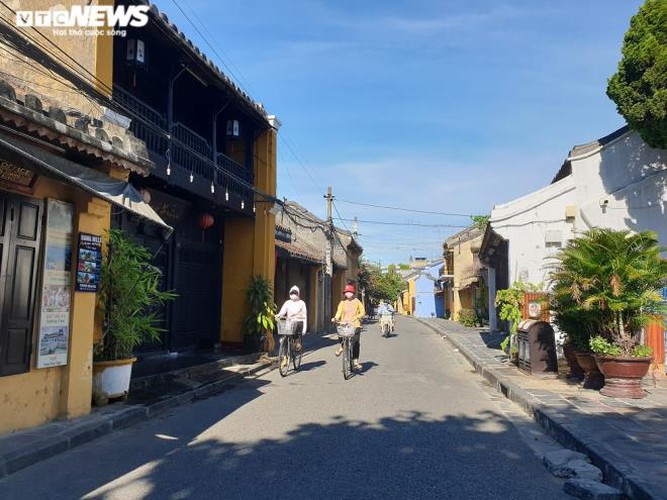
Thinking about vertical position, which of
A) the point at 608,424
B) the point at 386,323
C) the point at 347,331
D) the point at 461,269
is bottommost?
the point at 608,424

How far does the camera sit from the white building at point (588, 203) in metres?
13.0

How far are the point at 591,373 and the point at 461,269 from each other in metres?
32.1

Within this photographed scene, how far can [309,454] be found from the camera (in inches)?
231

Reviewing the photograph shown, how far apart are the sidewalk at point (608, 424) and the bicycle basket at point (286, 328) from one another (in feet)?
13.9

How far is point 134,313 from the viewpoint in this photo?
805 centimetres

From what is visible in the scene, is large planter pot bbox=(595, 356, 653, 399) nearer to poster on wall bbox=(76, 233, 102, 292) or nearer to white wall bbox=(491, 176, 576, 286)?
white wall bbox=(491, 176, 576, 286)

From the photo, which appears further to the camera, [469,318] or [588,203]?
[469,318]

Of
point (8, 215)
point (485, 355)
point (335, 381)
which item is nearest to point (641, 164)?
point (485, 355)

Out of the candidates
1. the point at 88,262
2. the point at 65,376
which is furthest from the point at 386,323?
the point at 65,376

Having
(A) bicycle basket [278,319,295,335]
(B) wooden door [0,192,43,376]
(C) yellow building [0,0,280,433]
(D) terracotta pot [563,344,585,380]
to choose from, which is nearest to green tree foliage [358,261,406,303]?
(C) yellow building [0,0,280,433]

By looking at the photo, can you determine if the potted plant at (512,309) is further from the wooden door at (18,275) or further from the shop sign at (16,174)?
the shop sign at (16,174)

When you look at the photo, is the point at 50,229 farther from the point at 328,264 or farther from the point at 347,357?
the point at 328,264

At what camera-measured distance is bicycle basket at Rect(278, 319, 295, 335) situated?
1214 cm

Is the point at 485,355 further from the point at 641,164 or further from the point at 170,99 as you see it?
the point at 170,99
